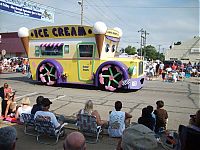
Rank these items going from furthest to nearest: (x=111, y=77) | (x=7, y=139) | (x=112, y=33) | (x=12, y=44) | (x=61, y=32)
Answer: (x=12, y=44)
(x=61, y=32)
(x=112, y=33)
(x=111, y=77)
(x=7, y=139)

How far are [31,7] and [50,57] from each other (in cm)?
810

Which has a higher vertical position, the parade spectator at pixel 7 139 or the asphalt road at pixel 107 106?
the parade spectator at pixel 7 139

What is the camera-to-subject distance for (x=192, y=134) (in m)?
3.70

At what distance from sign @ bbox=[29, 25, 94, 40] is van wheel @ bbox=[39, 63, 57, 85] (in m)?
1.62

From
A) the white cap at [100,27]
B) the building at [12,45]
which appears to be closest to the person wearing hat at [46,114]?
the white cap at [100,27]

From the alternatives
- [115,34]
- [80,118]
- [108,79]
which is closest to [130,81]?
[108,79]

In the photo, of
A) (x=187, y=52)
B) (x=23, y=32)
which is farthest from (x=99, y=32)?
(x=187, y=52)

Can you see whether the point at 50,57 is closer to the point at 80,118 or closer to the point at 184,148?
the point at 80,118

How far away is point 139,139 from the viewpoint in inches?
96.3

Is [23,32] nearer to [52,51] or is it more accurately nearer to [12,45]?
[52,51]

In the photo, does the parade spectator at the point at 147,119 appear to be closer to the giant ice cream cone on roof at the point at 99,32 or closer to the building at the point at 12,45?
the giant ice cream cone on roof at the point at 99,32

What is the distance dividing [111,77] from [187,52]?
5249cm

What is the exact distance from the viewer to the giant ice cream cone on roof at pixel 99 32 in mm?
11703

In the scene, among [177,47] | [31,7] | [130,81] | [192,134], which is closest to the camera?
[192,134]
